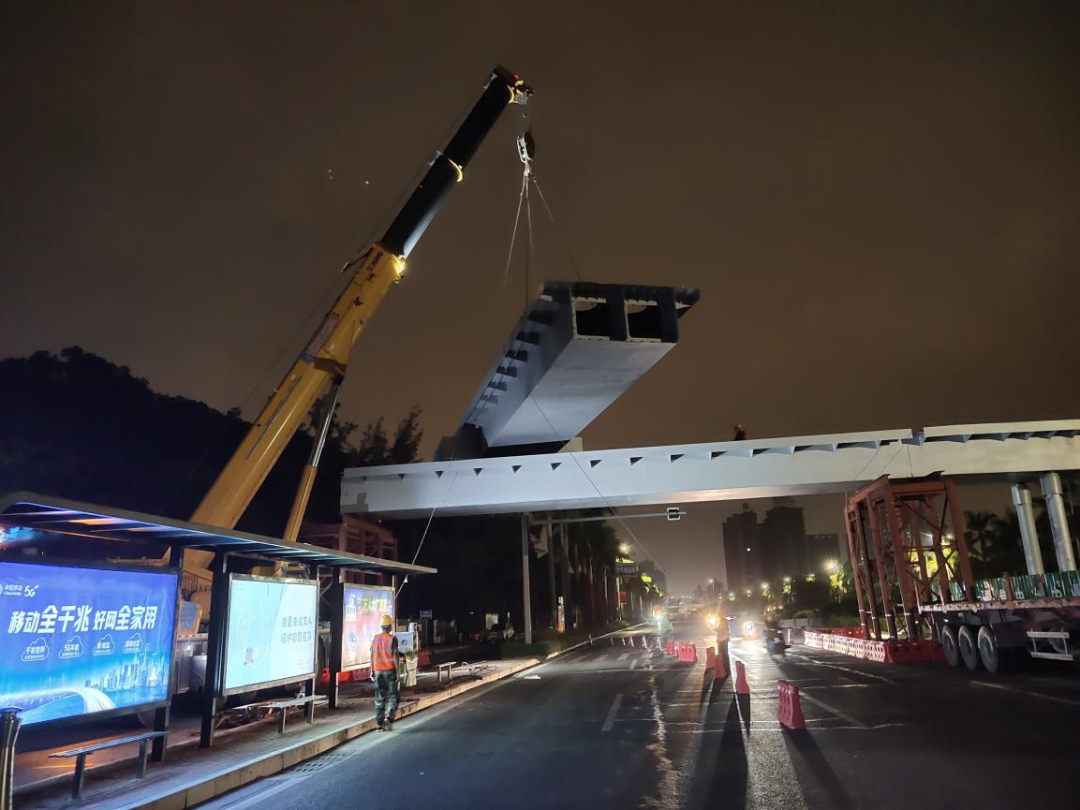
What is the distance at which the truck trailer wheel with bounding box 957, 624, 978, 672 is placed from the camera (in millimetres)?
17328

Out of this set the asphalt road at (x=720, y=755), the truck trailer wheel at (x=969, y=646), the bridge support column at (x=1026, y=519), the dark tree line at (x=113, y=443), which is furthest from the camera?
the bridge support column at (x=1026, y=519)

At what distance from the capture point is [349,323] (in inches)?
672

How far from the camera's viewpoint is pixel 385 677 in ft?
36.9

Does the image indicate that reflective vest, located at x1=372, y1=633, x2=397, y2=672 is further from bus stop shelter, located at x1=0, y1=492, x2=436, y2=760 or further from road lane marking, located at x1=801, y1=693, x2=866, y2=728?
road lane marking, located at x1=801, y1=693, x2=866, y2=728

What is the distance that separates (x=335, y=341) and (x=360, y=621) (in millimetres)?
6550

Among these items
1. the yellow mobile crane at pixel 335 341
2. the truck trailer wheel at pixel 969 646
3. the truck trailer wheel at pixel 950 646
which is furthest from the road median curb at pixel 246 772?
the truck trailer wheel at pixel 950 646

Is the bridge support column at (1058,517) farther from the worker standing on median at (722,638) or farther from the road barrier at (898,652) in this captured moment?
the worker standing on median at (722,638)

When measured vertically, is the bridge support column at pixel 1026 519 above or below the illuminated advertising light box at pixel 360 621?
above

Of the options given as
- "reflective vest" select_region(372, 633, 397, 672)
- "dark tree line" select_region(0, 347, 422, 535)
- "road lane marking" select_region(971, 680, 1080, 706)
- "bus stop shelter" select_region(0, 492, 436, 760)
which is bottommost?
"road lane marking" select_region(971, 680, 1080, 706)

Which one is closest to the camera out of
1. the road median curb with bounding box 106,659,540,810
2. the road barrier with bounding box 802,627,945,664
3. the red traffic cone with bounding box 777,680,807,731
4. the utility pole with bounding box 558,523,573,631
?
the road median curb with bounding box 106,659,540,810

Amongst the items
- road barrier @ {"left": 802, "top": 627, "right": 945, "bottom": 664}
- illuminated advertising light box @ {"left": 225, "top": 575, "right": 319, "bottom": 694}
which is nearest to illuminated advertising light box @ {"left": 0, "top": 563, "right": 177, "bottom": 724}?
illuminated advertising light box @ {"left": 225, "top": 575, "right": 319, "bottom": 694}

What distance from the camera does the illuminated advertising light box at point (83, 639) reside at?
674cm

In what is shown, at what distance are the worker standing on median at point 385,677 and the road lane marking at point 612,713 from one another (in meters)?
3.47

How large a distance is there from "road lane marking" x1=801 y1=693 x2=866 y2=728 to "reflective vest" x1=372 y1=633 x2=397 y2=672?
23.2 ft
